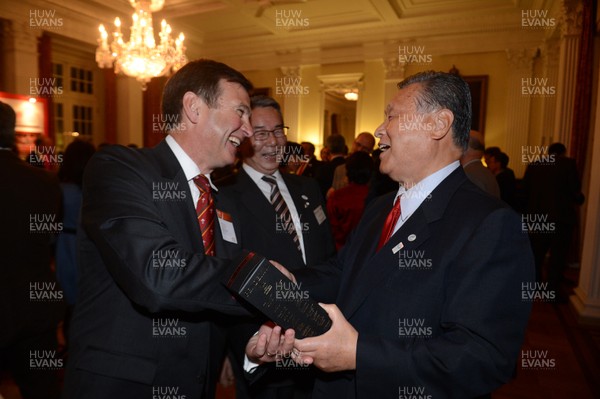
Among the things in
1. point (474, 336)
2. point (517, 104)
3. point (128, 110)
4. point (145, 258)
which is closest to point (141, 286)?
point (145, 258)

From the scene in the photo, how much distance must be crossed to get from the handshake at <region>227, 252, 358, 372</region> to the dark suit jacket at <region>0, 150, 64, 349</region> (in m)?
1.62

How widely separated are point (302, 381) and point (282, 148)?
4.17 feet

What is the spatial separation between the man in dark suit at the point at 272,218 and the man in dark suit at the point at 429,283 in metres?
0.64

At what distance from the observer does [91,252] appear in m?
1.27

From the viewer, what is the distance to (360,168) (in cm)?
333

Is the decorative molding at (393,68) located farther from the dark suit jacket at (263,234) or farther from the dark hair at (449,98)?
the dark hair at (449,98)

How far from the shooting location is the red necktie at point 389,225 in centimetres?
136

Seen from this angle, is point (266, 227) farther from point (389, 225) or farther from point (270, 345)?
point (270, 345)

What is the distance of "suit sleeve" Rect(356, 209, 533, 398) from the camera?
38.9 inches

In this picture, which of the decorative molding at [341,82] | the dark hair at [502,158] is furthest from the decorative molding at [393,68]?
the dark hair at [502,158]

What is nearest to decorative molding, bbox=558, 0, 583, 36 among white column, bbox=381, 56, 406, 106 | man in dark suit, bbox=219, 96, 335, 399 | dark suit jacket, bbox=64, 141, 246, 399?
white column, bbox=381, 56, 406, 106

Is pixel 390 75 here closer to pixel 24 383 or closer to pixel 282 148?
pixel 282 148

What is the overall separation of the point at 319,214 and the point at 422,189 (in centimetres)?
110

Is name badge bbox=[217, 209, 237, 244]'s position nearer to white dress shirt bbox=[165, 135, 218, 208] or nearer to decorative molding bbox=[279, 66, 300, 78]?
white dress shirt bbox=[165, 135, 218, 208]
